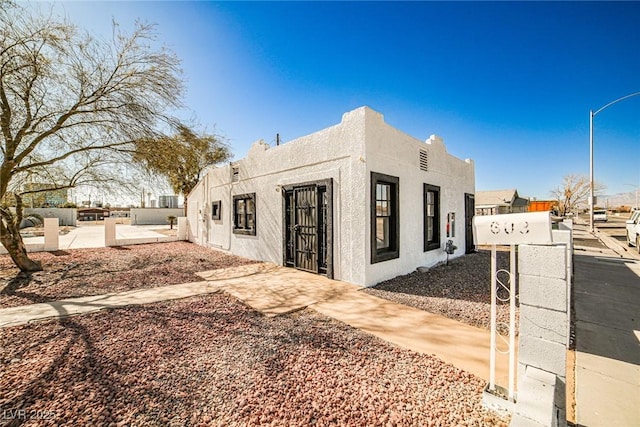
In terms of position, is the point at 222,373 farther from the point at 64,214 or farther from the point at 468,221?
the point at 64,214

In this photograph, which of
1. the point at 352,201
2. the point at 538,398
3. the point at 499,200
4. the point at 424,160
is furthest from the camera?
the point at 499,200

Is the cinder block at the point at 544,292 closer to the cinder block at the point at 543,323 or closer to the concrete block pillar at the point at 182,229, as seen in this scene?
the cinder block at the point at 543,323

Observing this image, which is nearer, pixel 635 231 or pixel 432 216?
pixel 432 216

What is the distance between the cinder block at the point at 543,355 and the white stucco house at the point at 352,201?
3.52 meters

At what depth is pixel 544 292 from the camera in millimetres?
1715

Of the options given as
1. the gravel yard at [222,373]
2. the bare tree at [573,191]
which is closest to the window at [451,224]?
the gravel yard at [222,373]

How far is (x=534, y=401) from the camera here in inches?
59.4

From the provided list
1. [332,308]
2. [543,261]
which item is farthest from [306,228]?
[543,261]

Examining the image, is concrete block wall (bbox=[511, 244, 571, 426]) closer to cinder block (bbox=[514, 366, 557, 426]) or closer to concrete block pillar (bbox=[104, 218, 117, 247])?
cinder block (bbox=[514, 366, 557, 426])

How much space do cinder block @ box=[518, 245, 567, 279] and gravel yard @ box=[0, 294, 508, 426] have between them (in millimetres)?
1127

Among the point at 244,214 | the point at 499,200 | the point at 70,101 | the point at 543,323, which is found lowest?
the point at 543,323

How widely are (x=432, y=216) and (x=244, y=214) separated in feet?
21.6

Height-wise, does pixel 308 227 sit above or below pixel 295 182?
below

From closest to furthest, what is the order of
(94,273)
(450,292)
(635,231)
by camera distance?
(450,292) < (94,273) < (635,231)
